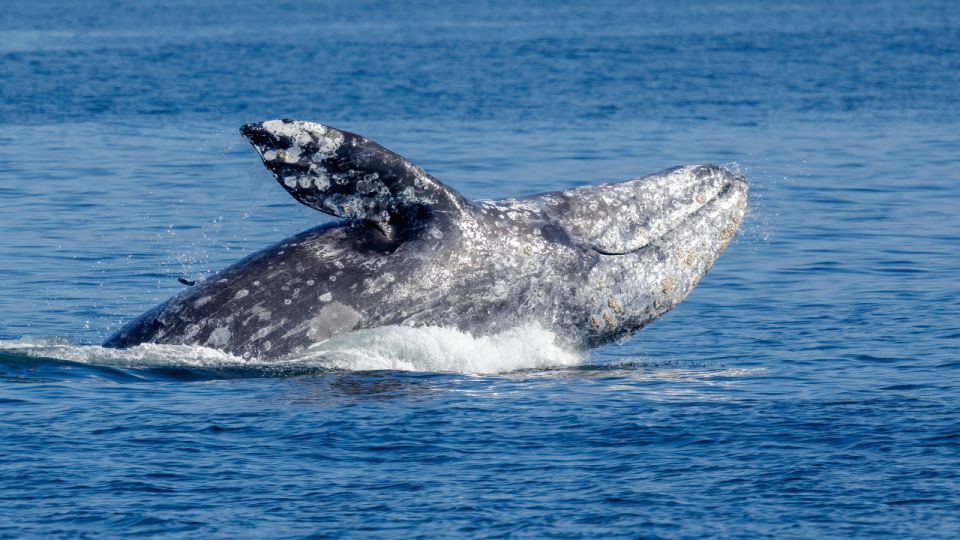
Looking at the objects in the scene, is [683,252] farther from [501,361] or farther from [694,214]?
[501,361]

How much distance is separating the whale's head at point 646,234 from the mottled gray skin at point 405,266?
0.02 metres

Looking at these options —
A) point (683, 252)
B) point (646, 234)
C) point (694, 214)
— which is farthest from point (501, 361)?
point (694, 214)

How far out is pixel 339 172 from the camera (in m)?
15.4

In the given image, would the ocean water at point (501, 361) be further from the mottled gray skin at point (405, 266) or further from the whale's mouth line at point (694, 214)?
the whale's mouth line at point (694, 214)

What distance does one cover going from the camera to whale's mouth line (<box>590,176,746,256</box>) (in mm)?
17344

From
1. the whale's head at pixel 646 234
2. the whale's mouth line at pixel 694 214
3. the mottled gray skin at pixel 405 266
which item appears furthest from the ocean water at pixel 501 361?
the whale's mouth line at pixel 694 214

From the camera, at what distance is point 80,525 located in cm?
1148

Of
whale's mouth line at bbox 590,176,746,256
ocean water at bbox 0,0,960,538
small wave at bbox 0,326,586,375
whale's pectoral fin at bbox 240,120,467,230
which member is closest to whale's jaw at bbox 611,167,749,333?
whale's mouth line at bbox 590,176,746,256

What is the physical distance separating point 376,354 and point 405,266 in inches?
35.7

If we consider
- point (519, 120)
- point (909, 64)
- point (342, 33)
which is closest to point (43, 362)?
point (519, 120)

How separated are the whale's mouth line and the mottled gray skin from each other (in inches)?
1.2

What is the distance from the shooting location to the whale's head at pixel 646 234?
17219 millimetres

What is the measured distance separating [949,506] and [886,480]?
0.66 m

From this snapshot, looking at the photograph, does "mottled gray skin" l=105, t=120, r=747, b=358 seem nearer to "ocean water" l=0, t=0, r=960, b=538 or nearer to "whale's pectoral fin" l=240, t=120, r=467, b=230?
"whale's pectoral fin" l=240, t=120, r=467, b=230
